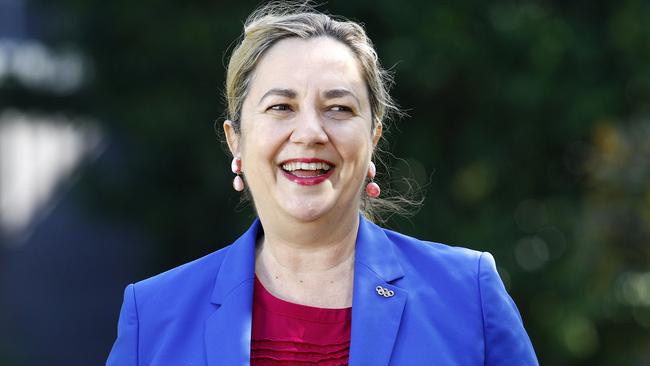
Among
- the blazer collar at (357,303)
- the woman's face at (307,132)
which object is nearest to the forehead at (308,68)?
the woman's face at (307,132)

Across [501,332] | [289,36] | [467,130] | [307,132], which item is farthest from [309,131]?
[467,130]

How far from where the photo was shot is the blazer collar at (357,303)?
2406 millimetres

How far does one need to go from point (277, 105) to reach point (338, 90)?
142mm

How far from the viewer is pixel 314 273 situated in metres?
2.55

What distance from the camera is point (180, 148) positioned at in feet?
24.6

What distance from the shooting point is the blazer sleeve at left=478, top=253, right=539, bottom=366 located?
2457mm

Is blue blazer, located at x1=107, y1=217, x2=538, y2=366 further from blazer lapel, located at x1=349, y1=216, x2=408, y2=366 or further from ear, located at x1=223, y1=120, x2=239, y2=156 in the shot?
ear, located at x1=223, y1=120, x2=239, y2=156

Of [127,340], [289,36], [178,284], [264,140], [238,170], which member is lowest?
[127,340]

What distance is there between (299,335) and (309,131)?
0.46 m

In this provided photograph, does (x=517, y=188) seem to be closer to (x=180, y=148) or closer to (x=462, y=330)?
(x=180, y=148)

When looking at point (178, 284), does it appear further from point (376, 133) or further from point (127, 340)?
point (376, 133)

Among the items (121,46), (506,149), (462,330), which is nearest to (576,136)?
(506,149)

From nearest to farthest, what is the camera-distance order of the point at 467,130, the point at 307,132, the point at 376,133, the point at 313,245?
1. the point at 307,132
2. the point at 313,245
3. the point at 376,133
4. the point at 467,130

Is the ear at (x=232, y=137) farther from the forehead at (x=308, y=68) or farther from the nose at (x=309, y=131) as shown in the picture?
the nose at (x=309, y=131)
